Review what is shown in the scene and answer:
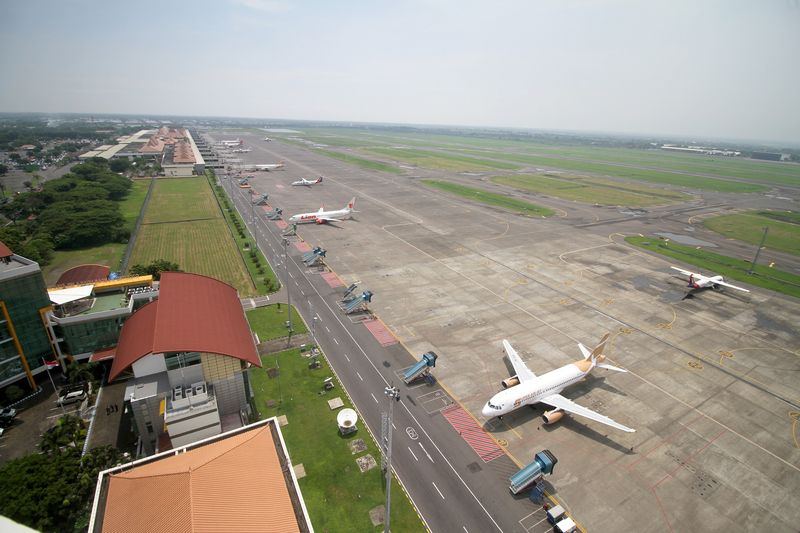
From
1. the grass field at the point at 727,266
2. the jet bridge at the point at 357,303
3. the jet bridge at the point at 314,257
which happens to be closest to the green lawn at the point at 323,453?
the jet bridge at the point at 357,303

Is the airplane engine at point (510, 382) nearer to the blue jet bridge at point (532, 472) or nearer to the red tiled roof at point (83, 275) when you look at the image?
the blue jet bridge at point (532, 472)

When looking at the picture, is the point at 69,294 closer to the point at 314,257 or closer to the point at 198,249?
the point at 198,249

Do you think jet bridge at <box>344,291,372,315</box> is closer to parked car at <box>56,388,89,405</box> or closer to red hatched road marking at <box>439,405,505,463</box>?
red hatched road marking at <box>439,405,505,463</box>

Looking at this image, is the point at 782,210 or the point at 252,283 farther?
the point at 782,210

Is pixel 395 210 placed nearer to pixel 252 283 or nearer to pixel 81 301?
pixel 252 283

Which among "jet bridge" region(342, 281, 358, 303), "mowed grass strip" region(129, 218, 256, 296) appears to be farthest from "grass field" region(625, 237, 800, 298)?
"mowed grass strip" region(129, 218, 256, 296)

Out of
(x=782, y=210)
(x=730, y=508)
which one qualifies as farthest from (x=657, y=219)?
(x=730, y=508)

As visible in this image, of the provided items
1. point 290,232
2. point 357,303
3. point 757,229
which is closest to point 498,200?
point 757,229
